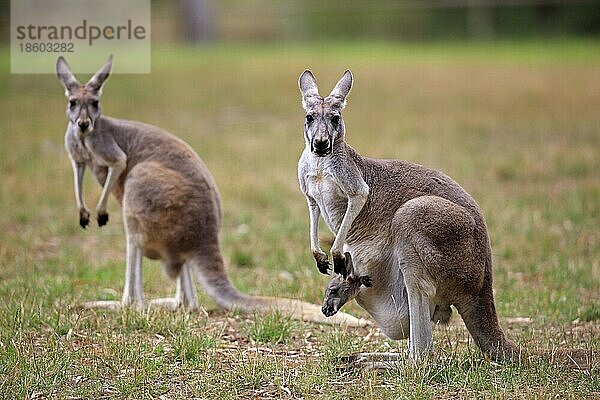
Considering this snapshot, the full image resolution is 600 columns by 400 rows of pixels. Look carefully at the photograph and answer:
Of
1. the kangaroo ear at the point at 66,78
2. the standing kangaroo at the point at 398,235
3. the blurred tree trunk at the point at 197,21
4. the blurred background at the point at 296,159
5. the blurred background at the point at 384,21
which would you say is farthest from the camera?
the blurred background at the point at 384,21

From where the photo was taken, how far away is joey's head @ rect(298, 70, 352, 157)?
Answer: 4238mm

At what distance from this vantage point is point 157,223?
5.69 meters

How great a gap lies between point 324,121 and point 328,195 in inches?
14.4

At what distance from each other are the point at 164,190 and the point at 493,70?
1439 cm

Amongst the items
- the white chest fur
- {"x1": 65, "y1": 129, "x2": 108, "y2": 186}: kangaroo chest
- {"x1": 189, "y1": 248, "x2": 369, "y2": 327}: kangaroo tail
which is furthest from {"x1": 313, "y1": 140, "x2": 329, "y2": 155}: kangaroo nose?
{"x1": 65, "y1": 129, "x2": 108, "y2": 186}: kangaroo chest

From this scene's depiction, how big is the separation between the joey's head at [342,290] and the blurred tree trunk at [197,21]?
22.0m

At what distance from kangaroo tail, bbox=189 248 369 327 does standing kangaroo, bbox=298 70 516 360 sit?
2.60 feet

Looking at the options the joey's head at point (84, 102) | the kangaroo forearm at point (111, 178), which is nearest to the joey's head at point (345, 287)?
the kangaroo forearm at point (111, 178)

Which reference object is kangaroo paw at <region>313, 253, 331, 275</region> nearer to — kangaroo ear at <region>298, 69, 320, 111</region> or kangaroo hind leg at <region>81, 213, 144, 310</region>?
kangaroo ear at <region>298, 69, 320, 111</region>

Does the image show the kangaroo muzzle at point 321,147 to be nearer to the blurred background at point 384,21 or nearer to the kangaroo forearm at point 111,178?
the kangaroo forearm at point 111,178

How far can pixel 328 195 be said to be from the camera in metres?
4.48

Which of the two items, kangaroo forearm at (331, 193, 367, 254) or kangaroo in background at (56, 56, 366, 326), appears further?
kangaroo in background at (56, 56, 366, 326)

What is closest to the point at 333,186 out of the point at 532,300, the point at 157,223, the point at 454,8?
the point at 157,223

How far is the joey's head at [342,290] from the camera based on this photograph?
180 inches
